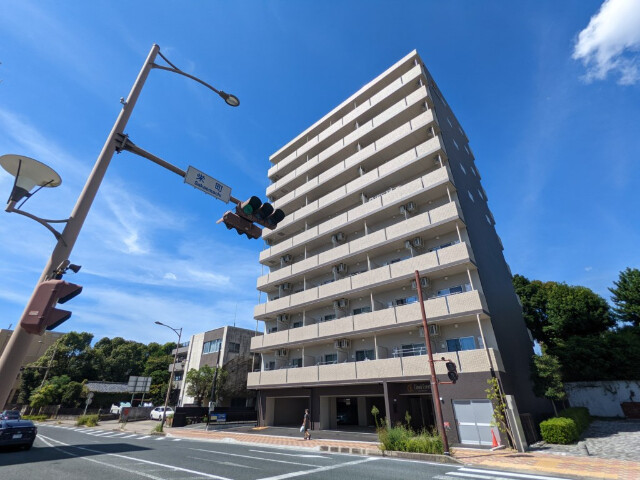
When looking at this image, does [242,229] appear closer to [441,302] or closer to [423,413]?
[441,302]

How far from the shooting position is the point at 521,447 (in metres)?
13.7

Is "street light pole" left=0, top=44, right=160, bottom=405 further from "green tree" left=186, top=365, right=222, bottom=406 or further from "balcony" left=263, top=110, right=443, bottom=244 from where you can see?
"green tree" left=186, top=365, right=222, bottom=406

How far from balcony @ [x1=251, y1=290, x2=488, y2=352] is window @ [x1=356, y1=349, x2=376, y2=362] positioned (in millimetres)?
1583

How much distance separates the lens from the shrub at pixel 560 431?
589 inches

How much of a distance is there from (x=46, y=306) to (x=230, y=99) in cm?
470

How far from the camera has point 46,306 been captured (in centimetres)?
296

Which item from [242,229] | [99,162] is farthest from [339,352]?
[99,162]

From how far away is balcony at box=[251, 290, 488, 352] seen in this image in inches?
687

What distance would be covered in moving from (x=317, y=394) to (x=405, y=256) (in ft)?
40.6

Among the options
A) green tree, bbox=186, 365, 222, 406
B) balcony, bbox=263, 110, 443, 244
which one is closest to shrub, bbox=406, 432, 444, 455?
balcony, bbox=263, 110, 443, 244

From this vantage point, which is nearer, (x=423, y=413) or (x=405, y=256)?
(x=423, y=413)

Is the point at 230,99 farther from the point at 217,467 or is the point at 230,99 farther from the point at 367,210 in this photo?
the point at 367,210

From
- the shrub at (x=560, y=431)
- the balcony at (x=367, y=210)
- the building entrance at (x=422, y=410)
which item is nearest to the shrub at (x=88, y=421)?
the balcony at (x=367, y=210)

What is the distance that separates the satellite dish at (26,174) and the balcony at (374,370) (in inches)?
724
